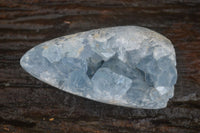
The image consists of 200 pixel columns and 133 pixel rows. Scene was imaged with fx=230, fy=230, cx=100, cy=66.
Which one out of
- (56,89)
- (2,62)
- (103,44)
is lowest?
(56,89)

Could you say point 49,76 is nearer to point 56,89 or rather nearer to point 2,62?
point 56,89

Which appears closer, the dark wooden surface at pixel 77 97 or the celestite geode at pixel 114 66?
the celestite geode at pixel 114 66

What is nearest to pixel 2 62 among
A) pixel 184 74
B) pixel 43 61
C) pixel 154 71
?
pixel 43 61

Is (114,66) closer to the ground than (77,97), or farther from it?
farther from it

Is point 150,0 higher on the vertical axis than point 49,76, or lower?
higher
